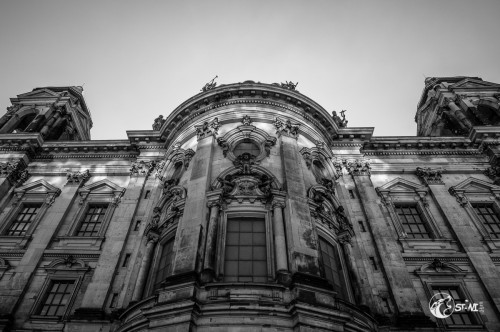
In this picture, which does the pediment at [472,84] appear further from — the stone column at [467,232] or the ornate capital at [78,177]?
the ornate capital at [78,177]

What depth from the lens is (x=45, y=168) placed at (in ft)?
71.3

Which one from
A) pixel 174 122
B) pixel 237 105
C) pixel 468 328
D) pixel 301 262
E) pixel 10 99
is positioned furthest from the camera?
pixel 10 99

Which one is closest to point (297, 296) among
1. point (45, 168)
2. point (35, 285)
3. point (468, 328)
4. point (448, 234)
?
point (468, 328)

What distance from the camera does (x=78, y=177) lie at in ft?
68.2

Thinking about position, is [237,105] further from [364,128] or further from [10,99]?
[10,99]

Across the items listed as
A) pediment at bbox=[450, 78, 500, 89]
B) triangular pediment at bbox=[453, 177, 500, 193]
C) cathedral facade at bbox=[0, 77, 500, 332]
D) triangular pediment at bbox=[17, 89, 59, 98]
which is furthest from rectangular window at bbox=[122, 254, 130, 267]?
pediment at bbox=[450, 78, 500, 89]

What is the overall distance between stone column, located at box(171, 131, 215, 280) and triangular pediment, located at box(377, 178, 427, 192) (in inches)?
426

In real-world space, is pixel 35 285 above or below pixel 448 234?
below

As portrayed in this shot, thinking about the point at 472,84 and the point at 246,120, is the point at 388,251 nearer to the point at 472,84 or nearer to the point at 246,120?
the point at 246,120

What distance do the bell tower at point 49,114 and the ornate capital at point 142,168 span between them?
8.82 metres

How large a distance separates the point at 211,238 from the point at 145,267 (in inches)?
151

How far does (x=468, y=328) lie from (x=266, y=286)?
9.15 meters

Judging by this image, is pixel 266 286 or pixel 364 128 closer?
pixel 266 286

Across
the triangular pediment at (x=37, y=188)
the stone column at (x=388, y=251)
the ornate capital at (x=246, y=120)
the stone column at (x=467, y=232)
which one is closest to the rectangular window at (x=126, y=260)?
the triangular pediment at (x=37, y=188)
